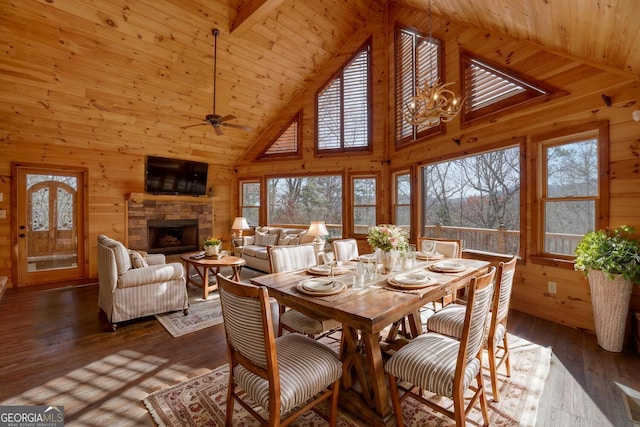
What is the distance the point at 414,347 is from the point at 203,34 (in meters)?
5.14

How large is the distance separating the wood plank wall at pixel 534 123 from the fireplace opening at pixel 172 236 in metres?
4.47

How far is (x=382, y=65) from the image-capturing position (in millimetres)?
5852

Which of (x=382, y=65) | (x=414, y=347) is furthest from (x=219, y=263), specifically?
(x=382, y=65)

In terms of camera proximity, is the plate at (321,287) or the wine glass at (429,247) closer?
the plate at (321,287)

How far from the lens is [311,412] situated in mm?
1903

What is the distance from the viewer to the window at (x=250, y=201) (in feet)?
24.5

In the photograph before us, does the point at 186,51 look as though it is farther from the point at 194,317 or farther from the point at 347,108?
the point at 194,317

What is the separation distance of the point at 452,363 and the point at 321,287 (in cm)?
84

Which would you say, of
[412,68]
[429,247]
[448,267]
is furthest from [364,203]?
[448,267]

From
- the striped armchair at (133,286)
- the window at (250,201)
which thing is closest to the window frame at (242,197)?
the window at (250,201)

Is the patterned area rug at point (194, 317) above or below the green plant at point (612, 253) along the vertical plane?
below

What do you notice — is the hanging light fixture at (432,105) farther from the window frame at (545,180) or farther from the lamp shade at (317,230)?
the lamp shade at (317,230)

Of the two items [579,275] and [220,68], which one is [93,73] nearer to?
[220,68]

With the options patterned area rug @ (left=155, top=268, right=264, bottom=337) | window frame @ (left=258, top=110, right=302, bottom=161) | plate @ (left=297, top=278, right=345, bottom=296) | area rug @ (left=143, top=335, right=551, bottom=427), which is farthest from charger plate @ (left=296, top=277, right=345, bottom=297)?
window frame @ (left=258, top=110, right=302, bottom=161)
